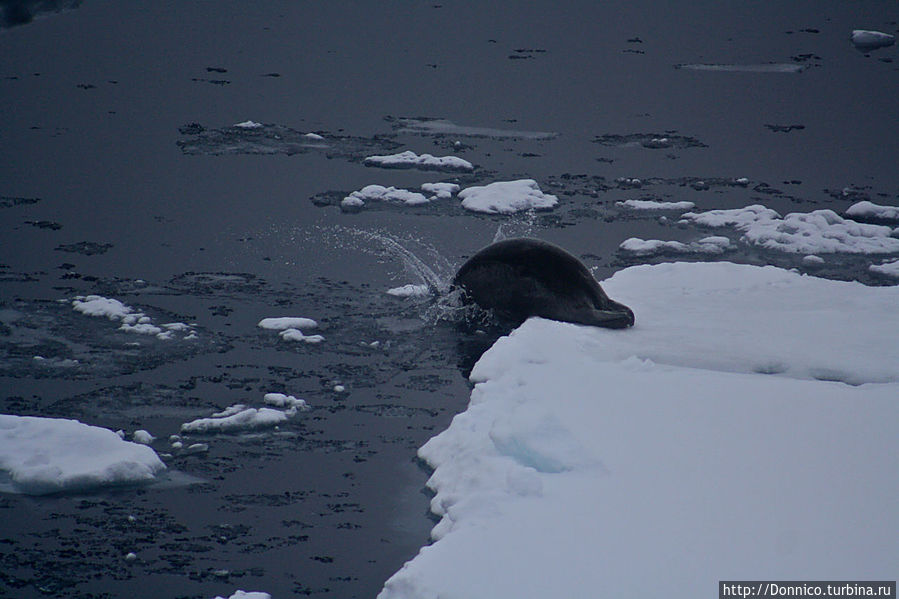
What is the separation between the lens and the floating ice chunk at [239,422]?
6.51m

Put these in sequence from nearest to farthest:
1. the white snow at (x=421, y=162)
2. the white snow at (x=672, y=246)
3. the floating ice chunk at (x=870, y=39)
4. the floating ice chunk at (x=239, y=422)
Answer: the floating ice chunk at (x=239, y=422) → the white snow at (x=672, y=246) → the white snow at (x=421, y=162) → the floating ice chunk at (x=870, y=39)

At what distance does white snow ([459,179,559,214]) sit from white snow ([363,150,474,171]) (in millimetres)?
874

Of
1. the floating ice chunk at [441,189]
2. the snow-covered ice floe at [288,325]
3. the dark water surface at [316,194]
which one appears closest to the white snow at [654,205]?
the dark water surface at [316,194]

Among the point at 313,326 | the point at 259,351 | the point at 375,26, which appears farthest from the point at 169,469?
the point at 375,26

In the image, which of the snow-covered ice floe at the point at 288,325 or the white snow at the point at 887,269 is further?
the white snow at the point at 887,269

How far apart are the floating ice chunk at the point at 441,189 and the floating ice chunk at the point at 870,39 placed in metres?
10.3

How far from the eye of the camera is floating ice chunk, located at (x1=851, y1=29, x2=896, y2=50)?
1908 cm

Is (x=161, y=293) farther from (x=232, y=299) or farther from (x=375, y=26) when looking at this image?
(x=375, y=26)

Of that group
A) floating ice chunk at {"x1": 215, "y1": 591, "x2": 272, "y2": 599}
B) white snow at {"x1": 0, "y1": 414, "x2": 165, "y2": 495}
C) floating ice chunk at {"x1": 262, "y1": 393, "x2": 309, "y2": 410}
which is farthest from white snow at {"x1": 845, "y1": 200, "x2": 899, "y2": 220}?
floating ice chunk at {"x1": 215, "y1": 591, "x2": 272, "y2": 599}

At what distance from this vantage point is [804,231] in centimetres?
1059

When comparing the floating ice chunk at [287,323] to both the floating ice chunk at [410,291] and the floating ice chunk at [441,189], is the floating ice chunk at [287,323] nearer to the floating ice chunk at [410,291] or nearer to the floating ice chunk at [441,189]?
the floating ice chunk at [410,291]

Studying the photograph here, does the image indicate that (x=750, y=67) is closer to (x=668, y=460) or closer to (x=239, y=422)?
(x=239, y=422)

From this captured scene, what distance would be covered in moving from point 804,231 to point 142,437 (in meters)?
6.66

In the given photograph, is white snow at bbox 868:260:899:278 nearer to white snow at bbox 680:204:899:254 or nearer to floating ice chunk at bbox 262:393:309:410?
white snow at bbox 680:204:899:254
